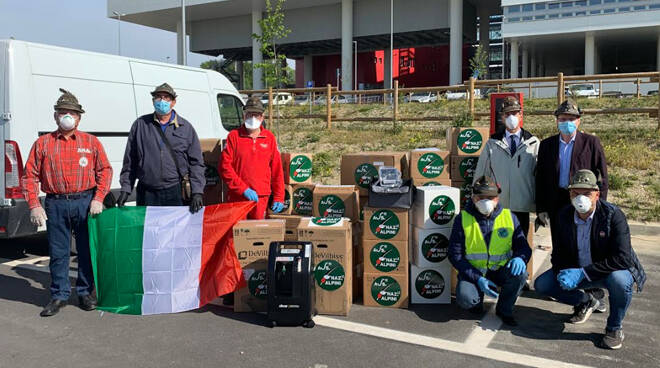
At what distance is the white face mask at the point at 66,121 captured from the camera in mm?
4914

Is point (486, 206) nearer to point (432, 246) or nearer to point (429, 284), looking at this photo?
point (432, 246)

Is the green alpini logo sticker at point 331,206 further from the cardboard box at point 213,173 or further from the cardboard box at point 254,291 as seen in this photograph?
the cardboard box at point 213,173

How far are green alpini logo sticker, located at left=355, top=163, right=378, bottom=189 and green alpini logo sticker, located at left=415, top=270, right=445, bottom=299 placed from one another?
1.20 metres

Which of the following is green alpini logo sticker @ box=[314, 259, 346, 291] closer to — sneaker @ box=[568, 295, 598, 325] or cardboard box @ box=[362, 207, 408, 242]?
cardboard box @ box=[362, 207, 408, 242]

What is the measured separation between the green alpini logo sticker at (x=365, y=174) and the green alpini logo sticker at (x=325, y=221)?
0.91 meters

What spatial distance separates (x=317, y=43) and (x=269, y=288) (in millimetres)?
47389

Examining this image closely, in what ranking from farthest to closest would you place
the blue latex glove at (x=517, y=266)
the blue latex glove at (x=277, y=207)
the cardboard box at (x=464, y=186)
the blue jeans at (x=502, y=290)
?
the cardboard box at (x=464, y=186)
the blue latex glove at (x=277, y=207)
the blue jeans at (x=502, y=290)
the blue latex glove at (x=517, y=266)

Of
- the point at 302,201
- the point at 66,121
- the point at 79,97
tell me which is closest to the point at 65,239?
the point at 66,121

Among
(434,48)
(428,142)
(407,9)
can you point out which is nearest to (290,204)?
(428,142)

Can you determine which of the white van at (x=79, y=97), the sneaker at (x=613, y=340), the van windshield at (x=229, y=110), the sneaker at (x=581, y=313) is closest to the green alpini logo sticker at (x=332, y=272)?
the sneaker at (x=581, y=313)

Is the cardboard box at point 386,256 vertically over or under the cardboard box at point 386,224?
under

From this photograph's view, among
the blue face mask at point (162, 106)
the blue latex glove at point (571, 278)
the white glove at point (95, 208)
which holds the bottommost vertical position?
the blue latex glove at point (571, 278)

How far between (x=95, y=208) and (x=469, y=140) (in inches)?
151

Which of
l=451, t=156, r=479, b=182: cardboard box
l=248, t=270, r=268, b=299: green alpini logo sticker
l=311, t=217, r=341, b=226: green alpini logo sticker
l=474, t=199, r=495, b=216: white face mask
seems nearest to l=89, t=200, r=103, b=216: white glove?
l=248, t=270, r=268, b=299: green alpini logo sticker
